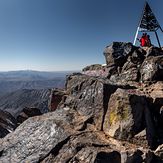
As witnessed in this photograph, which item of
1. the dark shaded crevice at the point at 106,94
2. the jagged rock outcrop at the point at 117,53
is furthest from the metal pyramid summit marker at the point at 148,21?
the dark shaded crevice at the point at 106,94

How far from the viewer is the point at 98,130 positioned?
20359mm

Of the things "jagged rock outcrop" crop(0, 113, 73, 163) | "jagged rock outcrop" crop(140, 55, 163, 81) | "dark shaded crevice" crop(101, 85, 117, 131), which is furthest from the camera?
"jagged rock outcrop" crop(140, 55, 163, 81)

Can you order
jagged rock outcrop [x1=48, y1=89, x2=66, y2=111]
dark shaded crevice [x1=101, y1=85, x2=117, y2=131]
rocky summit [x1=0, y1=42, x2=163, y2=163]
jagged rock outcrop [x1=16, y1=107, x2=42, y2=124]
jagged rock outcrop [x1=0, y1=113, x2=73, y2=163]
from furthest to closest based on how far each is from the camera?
1. jagged rock outcrop [x1=16, y1=107, x2=42, y2=124]
2. jagged rock outcrop [x1=48, y1=89, x2=66, y2=111]
3. dark shaded crevice [x1=101, y1=85, x2=117, y2=131]
4. jagged rock outcrop [x1=0, y1=113, x2=73, y2=163]
5. rocky summit [x1=0, y1=42, x2=163, y2=163]

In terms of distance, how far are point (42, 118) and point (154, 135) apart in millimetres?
9453

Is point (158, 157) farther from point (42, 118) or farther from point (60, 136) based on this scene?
point (42, 118)

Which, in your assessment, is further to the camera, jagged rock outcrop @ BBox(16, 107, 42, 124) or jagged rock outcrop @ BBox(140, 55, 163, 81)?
jagged rock outcrop @ BBox(16, 107, 42, 124)

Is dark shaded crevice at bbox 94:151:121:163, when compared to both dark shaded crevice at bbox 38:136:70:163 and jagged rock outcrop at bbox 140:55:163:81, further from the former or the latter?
jagged rock outcrop at bbox 140:55:163:81

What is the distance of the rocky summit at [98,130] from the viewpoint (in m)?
17.2

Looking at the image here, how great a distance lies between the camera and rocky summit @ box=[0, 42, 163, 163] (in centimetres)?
1723

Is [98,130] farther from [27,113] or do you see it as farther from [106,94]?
[27,113]

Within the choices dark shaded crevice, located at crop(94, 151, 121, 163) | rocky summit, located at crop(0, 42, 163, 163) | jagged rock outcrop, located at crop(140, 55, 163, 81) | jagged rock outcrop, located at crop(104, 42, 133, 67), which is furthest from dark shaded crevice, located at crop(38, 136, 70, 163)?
jagged rock outcrop, located at crop(104, 42, 133, 67)

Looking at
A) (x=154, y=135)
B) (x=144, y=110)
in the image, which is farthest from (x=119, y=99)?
(x=154, y=135)

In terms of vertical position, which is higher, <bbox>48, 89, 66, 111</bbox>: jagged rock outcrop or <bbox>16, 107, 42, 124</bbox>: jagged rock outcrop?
<bbox>48, 89, 66, 111</bbox>: jagged rock outcrop

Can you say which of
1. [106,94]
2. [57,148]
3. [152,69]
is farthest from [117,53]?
[57,148]
